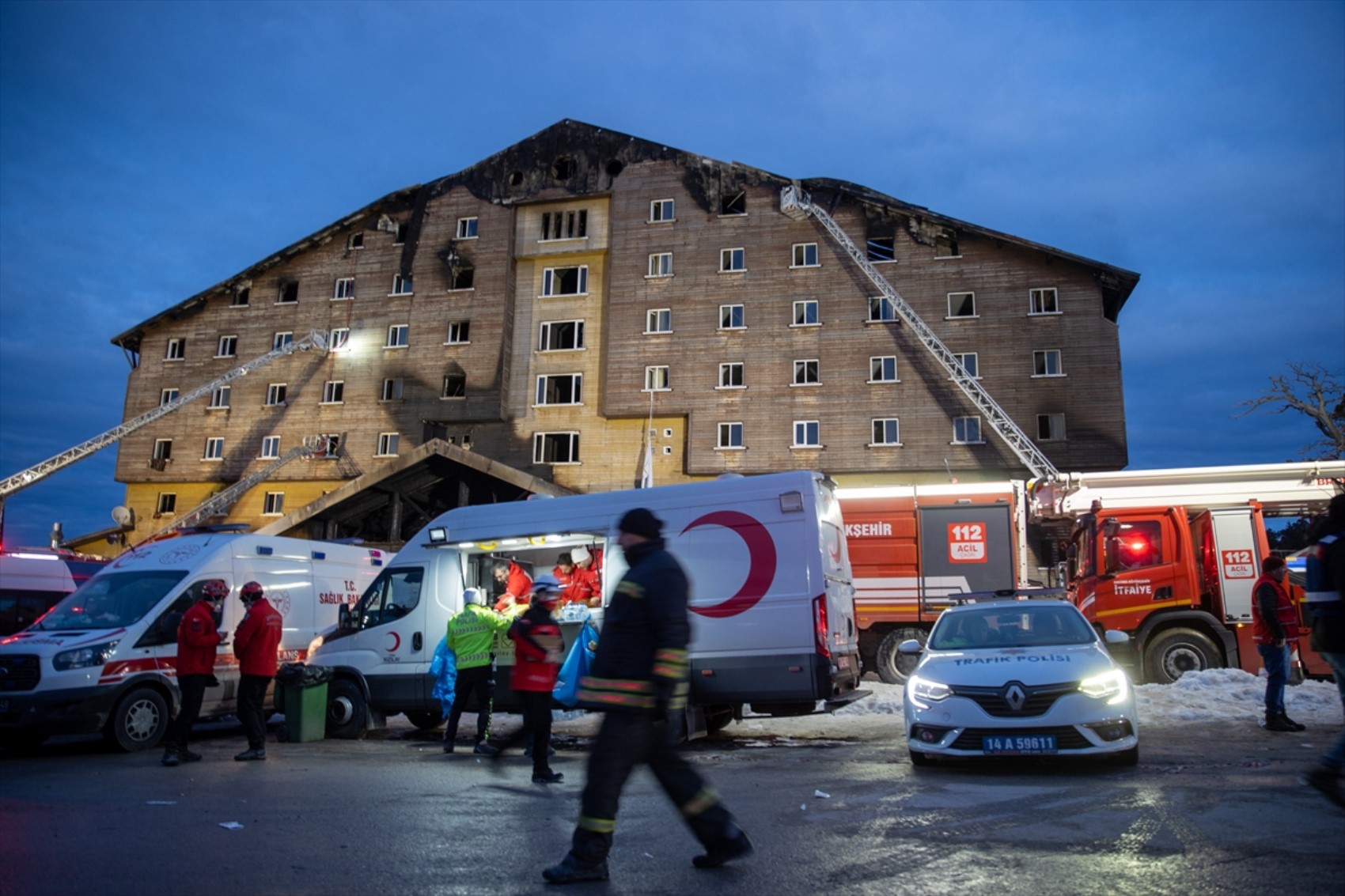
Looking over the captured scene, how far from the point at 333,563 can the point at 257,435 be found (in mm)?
29748

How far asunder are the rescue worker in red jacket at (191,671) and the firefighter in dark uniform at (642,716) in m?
6.71

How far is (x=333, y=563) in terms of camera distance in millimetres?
15516

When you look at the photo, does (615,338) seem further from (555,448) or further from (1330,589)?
(1330,589)

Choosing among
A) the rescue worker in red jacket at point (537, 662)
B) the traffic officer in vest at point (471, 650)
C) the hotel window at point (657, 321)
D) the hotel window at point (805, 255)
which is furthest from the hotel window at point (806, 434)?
the rescue worker in red jacket at point (537, 662)

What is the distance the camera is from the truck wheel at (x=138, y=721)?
11328 mm

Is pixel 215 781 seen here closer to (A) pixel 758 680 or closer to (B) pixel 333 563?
(A) pixel 758 680

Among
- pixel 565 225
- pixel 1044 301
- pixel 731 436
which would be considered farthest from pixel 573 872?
pixel 565 225

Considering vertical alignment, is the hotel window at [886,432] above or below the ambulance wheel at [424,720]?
above

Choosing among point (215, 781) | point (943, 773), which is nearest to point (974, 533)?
point (943, 773)

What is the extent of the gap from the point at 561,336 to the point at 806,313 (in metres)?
10.1

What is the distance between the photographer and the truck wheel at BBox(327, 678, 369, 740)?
13117 millimetres

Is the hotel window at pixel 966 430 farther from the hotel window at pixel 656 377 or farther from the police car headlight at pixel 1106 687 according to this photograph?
the police car headlight at pixel 1106 687

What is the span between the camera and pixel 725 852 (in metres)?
4.88

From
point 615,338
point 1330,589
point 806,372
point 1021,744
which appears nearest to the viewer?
point 1330,589
